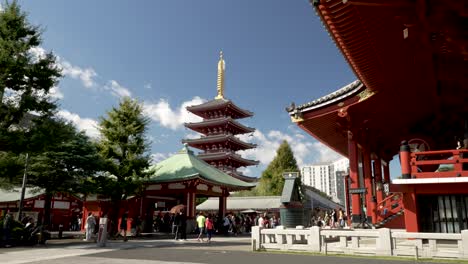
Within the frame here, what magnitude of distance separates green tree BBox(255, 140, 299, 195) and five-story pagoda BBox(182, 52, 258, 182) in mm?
1919

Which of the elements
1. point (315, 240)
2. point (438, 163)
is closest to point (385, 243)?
point (315, 240)

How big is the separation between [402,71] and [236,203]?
126ft

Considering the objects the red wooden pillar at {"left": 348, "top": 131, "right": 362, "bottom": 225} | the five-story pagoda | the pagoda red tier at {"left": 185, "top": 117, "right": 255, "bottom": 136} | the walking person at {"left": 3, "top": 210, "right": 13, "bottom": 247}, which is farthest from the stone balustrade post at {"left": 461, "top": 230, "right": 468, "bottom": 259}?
the pagoda red tier at {"left": 185, "top": 117, "right": 255, "bottom": 136}

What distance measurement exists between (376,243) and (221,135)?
39881mm

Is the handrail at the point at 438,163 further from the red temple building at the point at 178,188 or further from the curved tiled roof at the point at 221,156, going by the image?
the curved tiled roof at the point at 221,156

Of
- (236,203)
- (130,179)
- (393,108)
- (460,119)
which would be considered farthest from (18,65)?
(236,203)

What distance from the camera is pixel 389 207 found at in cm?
1405

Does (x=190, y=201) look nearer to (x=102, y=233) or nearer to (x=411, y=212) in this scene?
(x=102, y=233)

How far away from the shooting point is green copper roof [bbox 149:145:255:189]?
77.5ft

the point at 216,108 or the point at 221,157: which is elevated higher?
the point at 216,108

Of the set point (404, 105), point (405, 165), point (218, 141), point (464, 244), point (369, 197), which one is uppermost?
point (218, 141)

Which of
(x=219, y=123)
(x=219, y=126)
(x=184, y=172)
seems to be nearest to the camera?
(x=184, y=172)

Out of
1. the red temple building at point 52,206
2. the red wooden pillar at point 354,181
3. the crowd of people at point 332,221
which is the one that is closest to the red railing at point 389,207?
the red wooden pillar at point 354,181

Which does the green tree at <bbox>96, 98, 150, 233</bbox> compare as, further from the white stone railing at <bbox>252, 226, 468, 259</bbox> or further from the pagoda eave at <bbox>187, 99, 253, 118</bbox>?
the pagoda eave at <bbox>187, 99, 253, 118</bbox>
